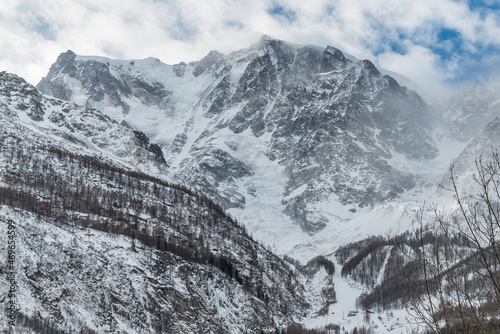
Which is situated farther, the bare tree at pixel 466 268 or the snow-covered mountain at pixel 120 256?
the snow-covered mountain at pixel 120 256

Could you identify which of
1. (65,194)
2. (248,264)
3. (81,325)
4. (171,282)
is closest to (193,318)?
(171,282)

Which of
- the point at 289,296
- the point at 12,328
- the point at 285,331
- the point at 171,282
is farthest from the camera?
the point at 289,296

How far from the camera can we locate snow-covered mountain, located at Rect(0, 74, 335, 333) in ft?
286

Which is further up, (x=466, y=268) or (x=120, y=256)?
(x=120, y=256)

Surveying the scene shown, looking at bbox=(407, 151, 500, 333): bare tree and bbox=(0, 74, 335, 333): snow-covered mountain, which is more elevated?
bbox=(0, 74, 335, 333): snow-covered mountain

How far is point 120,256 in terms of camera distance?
10838cm

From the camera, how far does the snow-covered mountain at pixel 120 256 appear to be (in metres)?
87.2

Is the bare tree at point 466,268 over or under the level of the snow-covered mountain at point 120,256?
under

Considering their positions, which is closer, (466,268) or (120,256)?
(466,268)

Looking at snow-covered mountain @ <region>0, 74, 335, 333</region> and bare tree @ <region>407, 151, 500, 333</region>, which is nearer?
bare tree @ <region>407, 151, 500, 333</region>

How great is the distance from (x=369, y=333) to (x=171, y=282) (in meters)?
68.9

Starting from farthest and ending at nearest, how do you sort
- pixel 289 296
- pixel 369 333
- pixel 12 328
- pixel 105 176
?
pixel 105 176
pixel 289 296
pixel 369 333
pixel 12 328

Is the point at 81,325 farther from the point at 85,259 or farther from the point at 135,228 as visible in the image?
the point at 135,228

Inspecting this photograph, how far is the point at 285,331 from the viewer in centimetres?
13188
